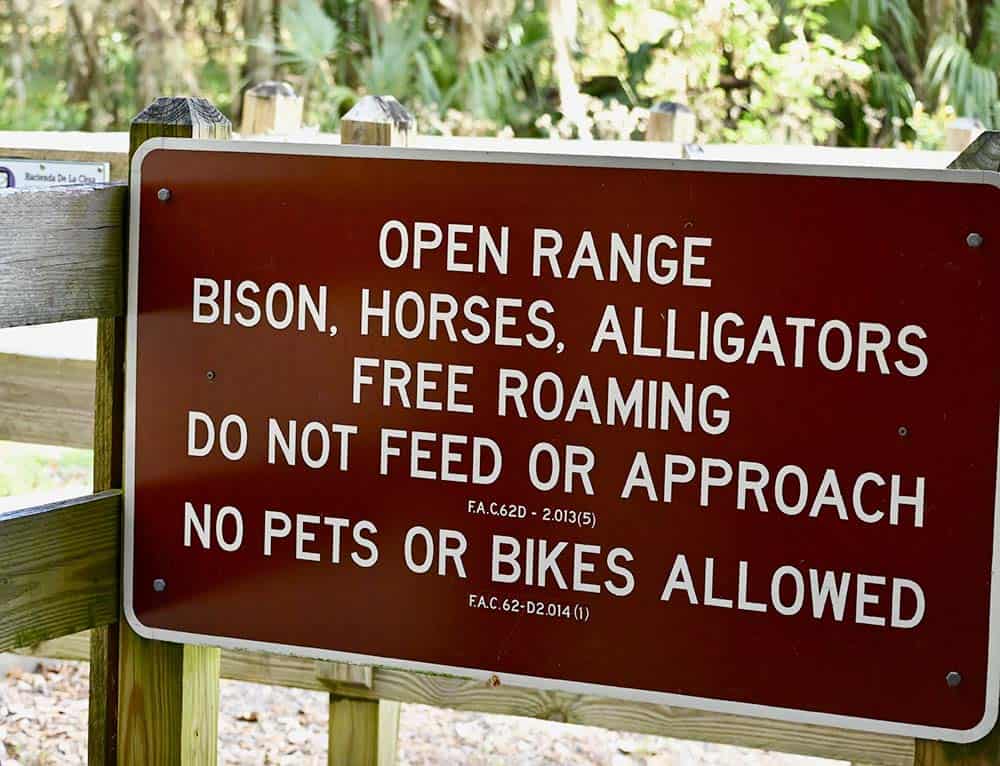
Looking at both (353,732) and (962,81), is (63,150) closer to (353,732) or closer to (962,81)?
(353,732)

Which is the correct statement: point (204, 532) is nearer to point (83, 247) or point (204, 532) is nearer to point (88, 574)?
point (88, 574)

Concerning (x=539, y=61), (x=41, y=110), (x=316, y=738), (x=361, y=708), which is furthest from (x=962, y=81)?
(x=361, y=708)

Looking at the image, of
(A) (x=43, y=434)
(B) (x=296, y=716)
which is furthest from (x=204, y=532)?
(B) (x=296, y=716)

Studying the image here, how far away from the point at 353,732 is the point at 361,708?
38 millimetres

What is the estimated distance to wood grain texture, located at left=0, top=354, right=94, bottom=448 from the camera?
8.64 ft

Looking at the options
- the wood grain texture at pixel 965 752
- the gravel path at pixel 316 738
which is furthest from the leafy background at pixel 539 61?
the wood grain texture at pixel 965 752

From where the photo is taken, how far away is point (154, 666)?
166 centimetres

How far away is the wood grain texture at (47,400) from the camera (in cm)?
263

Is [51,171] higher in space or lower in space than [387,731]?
higher

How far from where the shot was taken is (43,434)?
2.68 m

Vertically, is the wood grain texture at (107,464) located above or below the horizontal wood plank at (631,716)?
above

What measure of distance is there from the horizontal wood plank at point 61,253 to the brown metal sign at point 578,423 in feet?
0.12

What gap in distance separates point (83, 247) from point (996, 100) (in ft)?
28.9

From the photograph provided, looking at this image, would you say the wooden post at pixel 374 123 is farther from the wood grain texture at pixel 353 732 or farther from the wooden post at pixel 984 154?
the wooden post at pixel 984 154
